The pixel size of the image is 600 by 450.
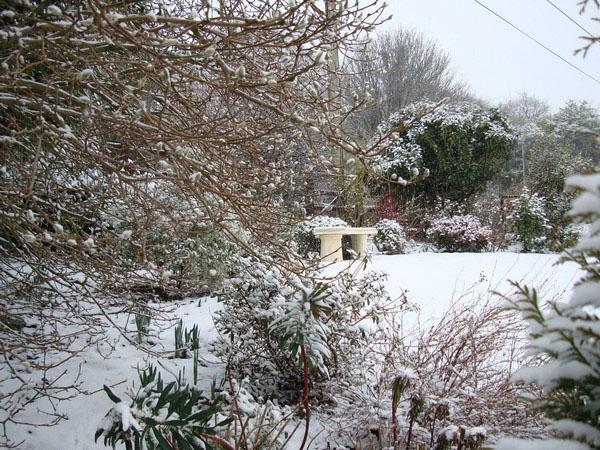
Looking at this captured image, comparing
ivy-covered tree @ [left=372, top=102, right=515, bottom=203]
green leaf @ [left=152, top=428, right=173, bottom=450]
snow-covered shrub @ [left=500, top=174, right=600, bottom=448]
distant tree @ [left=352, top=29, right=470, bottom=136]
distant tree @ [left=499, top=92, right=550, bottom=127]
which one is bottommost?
green leaf @ [left=152, top=428, right=173, bottom=450]

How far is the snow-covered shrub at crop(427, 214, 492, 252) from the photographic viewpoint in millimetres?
9219

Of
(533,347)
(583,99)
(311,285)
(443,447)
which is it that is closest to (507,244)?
(311,285)

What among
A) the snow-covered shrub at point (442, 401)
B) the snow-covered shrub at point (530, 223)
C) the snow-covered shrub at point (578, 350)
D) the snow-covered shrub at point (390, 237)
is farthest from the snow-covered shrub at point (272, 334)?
the snow-covered shrub at point (530, 223)

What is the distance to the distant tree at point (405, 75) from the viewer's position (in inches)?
632

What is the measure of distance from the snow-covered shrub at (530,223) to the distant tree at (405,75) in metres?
7.25

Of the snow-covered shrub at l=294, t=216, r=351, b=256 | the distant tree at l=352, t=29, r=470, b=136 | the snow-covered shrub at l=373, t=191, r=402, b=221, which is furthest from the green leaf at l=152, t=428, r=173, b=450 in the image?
the distant tree at l=352, t=29, r=470, b=136

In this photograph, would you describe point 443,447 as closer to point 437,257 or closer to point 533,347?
point 533,347

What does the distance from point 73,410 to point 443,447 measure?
2.10 m

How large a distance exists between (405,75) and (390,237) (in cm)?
914

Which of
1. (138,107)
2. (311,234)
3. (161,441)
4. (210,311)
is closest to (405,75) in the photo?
(311,234)

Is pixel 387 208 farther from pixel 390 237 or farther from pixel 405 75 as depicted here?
pixel 405 75

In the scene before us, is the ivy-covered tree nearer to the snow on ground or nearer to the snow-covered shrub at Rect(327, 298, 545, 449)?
the snow on ground

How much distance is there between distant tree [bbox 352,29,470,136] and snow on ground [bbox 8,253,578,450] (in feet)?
30.2

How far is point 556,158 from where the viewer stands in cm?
1186
